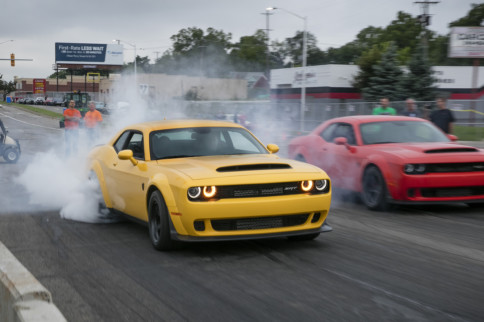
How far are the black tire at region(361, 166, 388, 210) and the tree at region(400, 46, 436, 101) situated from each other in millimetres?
36040

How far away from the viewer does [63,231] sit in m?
7.31

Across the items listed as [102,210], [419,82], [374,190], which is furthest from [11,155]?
[419,82]

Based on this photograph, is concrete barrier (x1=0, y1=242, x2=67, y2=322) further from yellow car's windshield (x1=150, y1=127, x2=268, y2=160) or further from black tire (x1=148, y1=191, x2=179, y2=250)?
yellow car's windshield (x1=150, y1=127, x2=268, y2=160)

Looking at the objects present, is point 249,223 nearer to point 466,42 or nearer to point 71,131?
point 71,131

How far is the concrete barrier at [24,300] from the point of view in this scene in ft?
9.29

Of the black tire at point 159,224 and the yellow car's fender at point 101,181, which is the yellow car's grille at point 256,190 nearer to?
the black tire at point 159,224

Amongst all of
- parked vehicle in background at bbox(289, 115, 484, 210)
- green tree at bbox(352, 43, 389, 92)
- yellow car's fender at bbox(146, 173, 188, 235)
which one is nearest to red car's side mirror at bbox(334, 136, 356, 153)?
parked vehicle in background at bbox(289, 115, 484, 210)

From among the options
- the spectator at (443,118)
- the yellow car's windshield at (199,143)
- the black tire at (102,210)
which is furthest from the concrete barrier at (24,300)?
the spectator at (443,118)

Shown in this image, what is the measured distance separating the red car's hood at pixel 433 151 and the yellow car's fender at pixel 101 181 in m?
3.84

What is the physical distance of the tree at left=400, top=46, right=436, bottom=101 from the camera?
1713 inches

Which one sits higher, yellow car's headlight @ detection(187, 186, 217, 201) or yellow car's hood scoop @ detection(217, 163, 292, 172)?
yellow car's hood scoop @ detection(217, 163, 292, 172)

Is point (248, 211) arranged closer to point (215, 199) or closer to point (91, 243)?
point (215, 199)

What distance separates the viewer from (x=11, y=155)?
56.5ft

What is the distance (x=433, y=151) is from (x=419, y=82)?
36.5 metres
